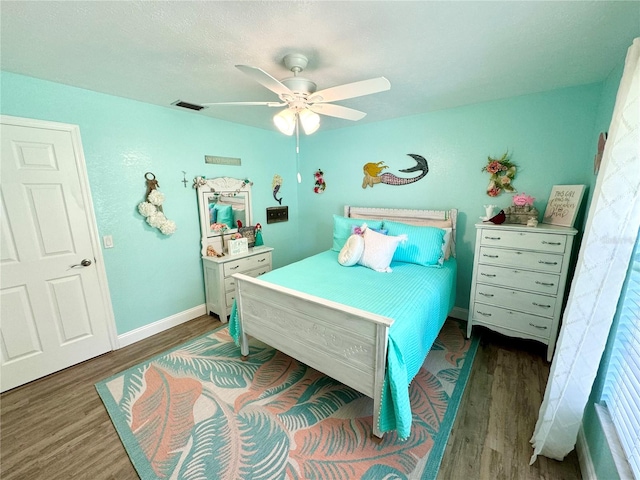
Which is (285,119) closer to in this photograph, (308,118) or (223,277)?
(308,118)

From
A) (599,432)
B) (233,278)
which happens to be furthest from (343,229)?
(599,432)

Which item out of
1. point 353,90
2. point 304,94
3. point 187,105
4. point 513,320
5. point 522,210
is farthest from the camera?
point 187,105

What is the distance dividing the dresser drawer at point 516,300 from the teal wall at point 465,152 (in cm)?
51

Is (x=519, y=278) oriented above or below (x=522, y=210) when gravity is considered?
below

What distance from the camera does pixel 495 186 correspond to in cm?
262

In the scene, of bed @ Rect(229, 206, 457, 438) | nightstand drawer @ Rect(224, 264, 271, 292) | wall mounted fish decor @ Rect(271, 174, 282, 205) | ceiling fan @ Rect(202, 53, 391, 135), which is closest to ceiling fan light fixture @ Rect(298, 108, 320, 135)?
ceiling fan @ Rect(202, 53, 391, 135)

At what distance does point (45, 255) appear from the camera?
2098 millimetres

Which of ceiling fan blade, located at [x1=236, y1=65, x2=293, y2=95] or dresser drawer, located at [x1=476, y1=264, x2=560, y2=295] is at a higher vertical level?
ceiling fan blade, located at [x1=236, y1=65, x2=293, y2=95]

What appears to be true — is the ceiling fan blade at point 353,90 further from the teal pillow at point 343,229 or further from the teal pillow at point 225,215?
the teal pillow at point 225,215

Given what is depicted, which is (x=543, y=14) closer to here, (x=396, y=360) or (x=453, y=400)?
(x=396, y=360)

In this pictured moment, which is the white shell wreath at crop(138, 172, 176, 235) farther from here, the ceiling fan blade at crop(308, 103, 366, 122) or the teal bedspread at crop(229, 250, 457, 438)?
the ceiling fan blade at crop(308, 103, 366, 122)

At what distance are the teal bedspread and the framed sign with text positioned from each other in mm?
913

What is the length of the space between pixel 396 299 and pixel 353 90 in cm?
139

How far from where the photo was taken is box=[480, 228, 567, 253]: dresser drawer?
2068 mm
